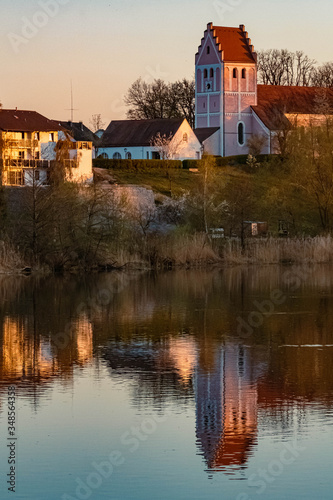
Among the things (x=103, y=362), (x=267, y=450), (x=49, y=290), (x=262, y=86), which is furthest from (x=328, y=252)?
(x=262, y=86)

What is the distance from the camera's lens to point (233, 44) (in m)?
92.1

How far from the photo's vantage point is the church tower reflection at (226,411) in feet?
46.8

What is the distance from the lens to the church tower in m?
90.6

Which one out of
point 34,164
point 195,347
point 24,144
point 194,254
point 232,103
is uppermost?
point 232,103

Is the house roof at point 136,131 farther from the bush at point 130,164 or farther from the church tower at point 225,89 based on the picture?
the bush at point 130,164

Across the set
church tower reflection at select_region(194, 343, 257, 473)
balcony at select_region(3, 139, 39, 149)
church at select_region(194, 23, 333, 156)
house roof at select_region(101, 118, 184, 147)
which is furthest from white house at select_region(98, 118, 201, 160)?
church tower reflection at select_region(194, 343, 257, 473)

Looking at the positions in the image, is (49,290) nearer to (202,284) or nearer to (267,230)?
(202,284)

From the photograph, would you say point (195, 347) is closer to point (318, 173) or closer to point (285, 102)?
point (318, 173)

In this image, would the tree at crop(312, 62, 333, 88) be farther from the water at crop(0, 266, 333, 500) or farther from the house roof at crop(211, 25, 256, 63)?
the water at crop(0, 266, 333, 500)

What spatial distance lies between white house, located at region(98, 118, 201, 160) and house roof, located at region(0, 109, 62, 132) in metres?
14.3

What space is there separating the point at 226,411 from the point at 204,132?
74.8 metres

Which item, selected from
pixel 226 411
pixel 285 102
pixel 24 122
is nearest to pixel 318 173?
pixel 24 122

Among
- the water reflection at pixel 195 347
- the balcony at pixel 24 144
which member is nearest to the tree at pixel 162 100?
the balcony at pixel 24 144

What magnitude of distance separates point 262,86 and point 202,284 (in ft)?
200
